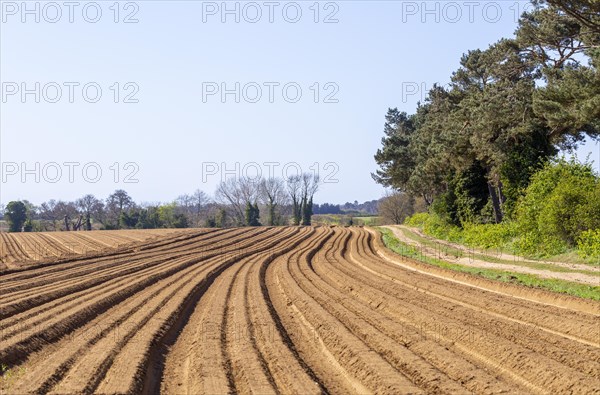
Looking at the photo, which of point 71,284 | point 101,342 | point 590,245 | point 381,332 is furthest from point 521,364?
point 71,284

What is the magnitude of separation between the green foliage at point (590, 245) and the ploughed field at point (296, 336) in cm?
486

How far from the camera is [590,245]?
75.9 feet

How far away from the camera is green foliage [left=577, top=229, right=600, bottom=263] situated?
22292mm

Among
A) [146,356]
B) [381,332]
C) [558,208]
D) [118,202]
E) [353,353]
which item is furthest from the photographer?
[118,202]

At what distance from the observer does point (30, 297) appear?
715 inches

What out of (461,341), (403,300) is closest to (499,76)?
(403,300)

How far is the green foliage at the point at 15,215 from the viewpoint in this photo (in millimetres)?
100562

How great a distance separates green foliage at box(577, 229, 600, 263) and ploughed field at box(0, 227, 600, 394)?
4855mm

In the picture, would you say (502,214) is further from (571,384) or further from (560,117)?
(571,384)

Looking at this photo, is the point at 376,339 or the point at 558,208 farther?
the point at 558,208

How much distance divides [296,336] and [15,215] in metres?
100.0

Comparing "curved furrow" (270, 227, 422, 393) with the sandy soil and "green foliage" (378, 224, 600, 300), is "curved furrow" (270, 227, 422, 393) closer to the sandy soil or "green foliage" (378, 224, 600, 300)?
"green foliage" (378, 224, 600, 300)

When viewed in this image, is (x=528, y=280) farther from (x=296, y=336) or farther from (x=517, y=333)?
(x=296, y=336)

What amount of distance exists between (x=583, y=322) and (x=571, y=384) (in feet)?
15.3
